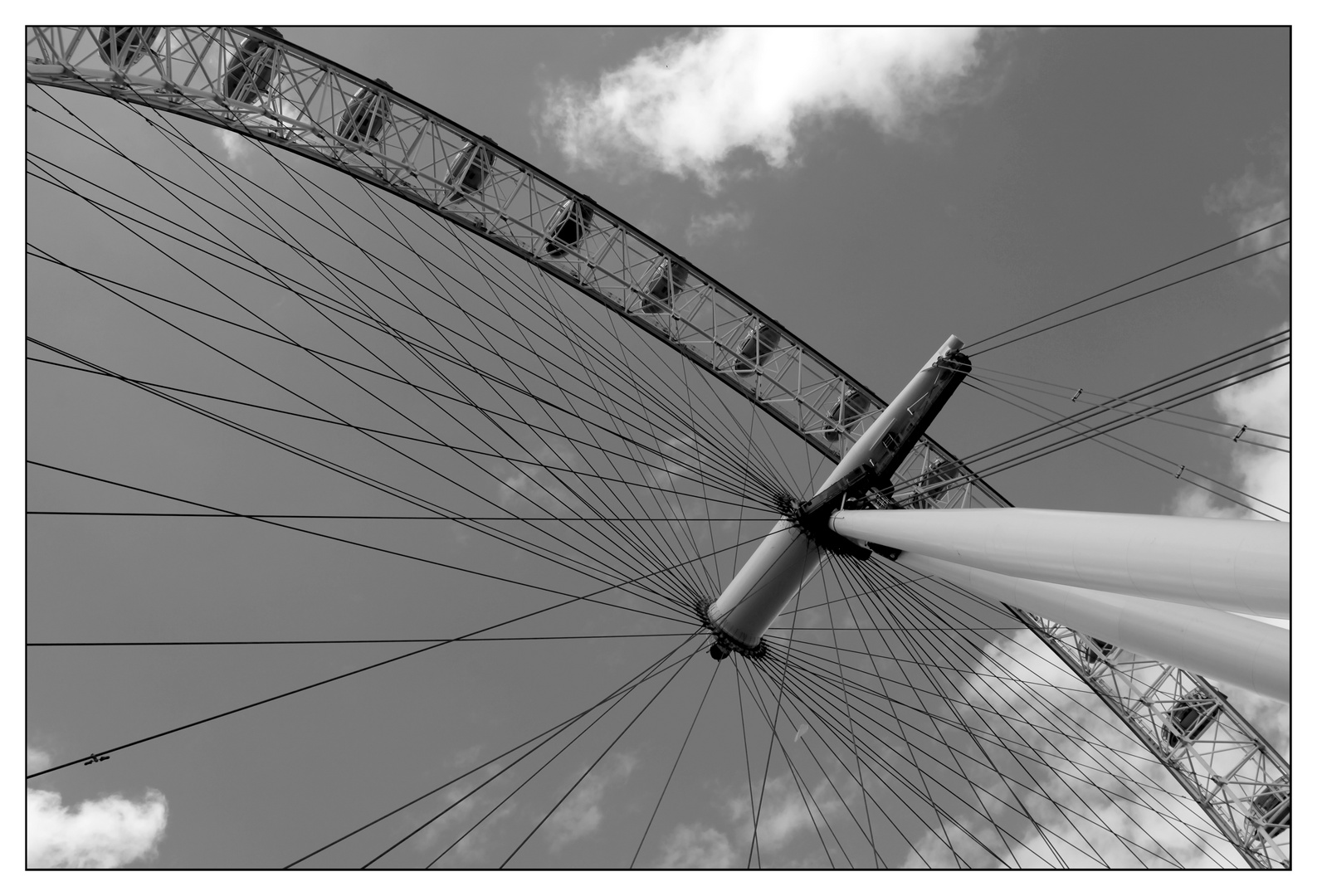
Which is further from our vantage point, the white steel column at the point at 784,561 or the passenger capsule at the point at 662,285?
the passenger capsule at the point at 662,285

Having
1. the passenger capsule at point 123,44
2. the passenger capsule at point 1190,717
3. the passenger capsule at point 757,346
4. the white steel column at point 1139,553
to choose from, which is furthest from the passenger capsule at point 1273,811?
the passenger capsule at point 123,44

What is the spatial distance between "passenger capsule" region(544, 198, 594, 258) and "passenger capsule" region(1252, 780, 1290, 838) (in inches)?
835

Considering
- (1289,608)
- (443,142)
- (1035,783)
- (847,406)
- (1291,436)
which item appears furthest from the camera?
(847,406)

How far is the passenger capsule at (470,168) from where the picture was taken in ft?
63.4

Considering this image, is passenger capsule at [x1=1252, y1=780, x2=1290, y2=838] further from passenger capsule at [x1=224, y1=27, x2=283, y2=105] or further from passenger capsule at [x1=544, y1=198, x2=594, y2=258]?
passenger capsule at [x1=224, y1=27, x2=283, y2=105]

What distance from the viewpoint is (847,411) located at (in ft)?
73.4

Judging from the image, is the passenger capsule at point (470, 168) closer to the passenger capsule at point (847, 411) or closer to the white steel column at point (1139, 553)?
the passenger capsule at point (847, 411)

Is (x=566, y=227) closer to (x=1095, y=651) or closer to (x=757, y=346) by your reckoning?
(x=757, y=346)

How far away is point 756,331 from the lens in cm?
2170

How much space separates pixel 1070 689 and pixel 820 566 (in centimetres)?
1120

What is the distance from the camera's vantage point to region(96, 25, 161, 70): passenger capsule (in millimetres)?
15742

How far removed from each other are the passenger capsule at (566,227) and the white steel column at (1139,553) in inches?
525

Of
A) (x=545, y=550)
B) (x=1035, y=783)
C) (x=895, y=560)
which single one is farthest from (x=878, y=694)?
(x=545, y=550)

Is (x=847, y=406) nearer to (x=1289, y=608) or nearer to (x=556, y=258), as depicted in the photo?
(x=556, y=258)
